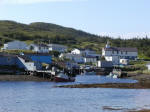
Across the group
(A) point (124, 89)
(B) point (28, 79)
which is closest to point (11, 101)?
(A) point (124, 89)

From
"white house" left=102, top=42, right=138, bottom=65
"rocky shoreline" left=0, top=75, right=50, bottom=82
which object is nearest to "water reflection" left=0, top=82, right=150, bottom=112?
"rocky shoreline" left=0, top=75, right=50, bottom=82

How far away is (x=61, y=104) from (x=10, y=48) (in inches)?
3480

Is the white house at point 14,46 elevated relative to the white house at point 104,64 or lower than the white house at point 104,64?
elevated

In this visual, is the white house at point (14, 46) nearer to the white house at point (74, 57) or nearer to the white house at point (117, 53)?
the white house at point (74, 57)

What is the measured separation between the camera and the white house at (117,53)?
5289 inches

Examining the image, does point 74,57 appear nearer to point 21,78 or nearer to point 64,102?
point 21,78

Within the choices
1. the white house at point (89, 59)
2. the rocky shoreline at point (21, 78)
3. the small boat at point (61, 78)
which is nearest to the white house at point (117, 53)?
the white house at point (89, 59)

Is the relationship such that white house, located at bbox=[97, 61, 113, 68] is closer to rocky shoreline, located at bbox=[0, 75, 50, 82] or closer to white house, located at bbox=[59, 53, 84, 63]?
white house, located at bbox=[59, 53, 84, 63]

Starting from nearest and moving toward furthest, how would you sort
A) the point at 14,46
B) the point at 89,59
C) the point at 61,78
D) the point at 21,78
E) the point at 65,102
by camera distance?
1. the point at 65,102
2. the point at 61,78
3. the point at 21,78
4. the point at 14,46
5. the point at 89,59

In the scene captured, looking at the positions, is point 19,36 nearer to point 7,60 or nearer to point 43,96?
point 7,60

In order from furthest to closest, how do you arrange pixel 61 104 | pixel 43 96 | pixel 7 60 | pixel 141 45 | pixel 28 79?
pixel 141 45 < pixel 7 60 < pixel 28 79 < pixel 43 96 < pixel 61 104

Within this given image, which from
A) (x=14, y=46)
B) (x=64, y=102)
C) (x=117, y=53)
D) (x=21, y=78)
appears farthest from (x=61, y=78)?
(x=117, y=53)

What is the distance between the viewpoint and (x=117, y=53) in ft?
456

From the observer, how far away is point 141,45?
163m
